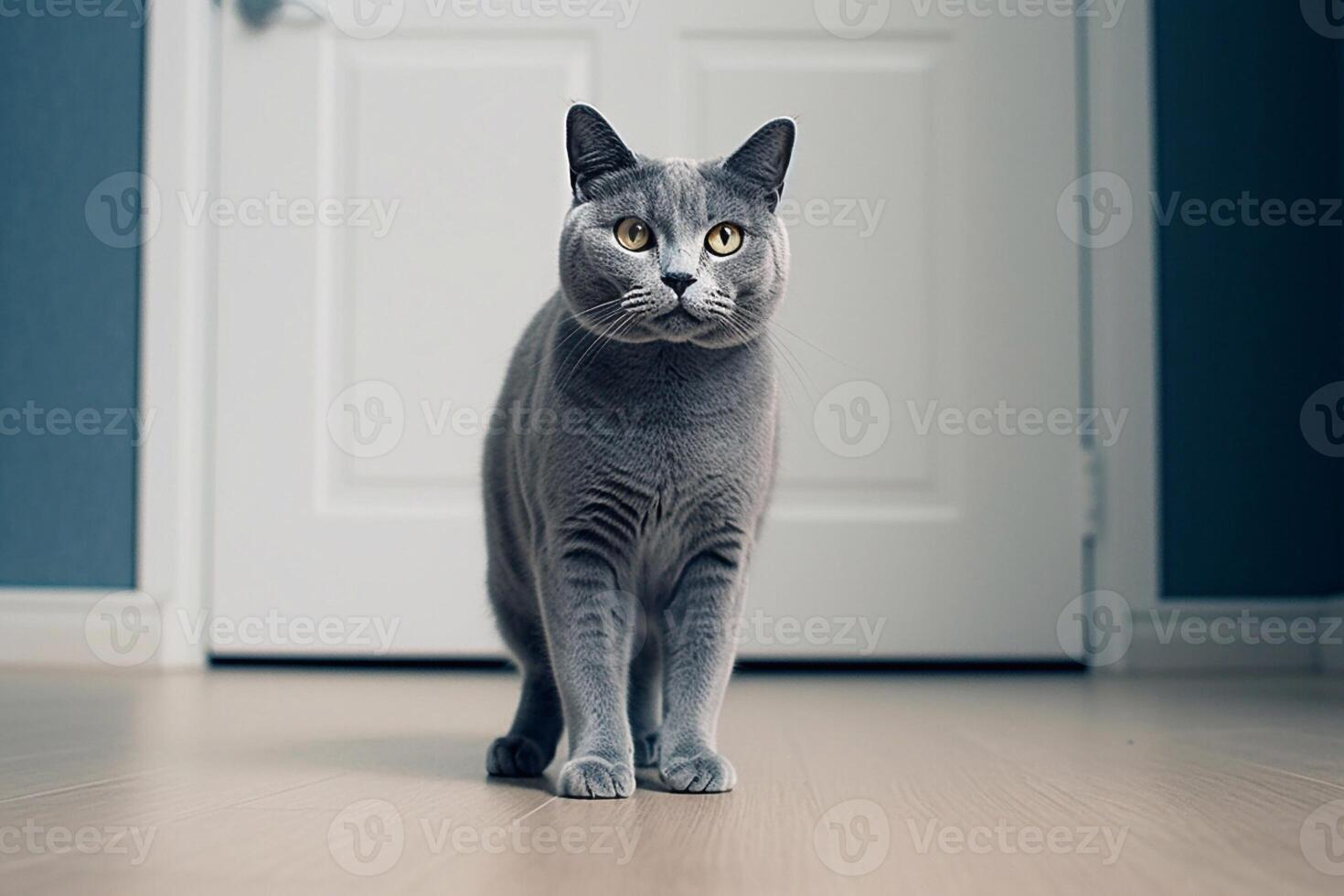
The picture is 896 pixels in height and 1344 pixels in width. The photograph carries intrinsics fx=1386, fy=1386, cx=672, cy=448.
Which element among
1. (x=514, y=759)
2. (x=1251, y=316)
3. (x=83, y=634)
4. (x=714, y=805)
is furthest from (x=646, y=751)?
(x=1251, y=316)

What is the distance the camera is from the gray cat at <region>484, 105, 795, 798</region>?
1119 millimetres

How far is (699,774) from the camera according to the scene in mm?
1093

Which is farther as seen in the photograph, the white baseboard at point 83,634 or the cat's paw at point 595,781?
the white baseboard at point 83,634

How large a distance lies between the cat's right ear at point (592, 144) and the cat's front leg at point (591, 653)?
1.07 ft

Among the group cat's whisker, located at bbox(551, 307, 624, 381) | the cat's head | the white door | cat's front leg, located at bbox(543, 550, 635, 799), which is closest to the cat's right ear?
the cat's head

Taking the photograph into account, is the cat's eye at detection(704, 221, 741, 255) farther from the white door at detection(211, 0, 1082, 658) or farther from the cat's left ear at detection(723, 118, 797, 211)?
the white door at detection(211, 0, 1082, 658)

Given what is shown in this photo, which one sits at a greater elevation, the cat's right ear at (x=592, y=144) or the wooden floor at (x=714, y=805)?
the cat's right ear at (x=592, y=144)

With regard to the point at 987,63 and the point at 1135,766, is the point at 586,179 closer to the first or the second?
the point at 1135,766

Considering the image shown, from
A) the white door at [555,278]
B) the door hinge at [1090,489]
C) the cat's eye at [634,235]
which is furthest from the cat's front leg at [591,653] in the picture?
the door hinge at [1090,489]

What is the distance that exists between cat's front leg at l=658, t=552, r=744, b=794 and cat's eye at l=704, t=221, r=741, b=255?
0.26m

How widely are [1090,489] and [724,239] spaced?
4.79ft

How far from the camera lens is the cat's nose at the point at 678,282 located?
1.09m

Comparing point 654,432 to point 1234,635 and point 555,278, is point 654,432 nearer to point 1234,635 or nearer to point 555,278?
point 555,278

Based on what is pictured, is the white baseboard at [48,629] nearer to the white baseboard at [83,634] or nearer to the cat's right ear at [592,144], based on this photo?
the white baseboard at [83,634]
